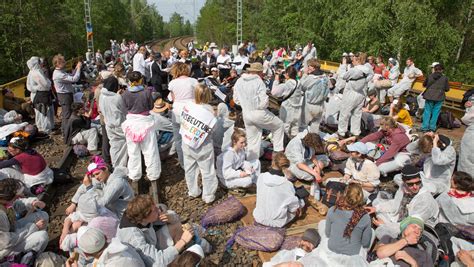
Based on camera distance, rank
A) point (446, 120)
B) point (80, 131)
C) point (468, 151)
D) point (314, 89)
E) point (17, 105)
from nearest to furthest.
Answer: point (468, 151) < point (314, 89) < point (80, 131) < point (446, 120) < point (17, 105)

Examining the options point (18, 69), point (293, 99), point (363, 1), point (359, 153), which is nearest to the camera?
point (359, 153)

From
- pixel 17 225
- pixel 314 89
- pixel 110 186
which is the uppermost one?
pixel 314 89

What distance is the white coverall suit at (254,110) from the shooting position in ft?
18.9

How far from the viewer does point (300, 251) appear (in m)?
3.69

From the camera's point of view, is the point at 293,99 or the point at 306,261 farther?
the point at 293,99

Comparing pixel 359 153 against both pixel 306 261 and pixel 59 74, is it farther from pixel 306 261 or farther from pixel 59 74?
pixel 59 74

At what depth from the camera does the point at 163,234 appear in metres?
3.54

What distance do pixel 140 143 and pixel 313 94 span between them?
3.75 m

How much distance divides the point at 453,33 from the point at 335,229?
18.0 metres

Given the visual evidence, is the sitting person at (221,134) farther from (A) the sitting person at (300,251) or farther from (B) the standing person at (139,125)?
(A) the sitting person at (300,251)

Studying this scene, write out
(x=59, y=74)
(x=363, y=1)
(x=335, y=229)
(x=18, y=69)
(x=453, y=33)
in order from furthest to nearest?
(x=18, y=69) < (x=363, y=1) < (x=453, y=33) < (x=59, y=74) < (x=335, y=229)

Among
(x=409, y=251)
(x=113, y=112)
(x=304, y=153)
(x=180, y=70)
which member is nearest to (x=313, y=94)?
(x=304, y=153)

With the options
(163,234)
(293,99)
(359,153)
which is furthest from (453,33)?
(163,234)

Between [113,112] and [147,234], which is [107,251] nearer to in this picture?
[147,234]
